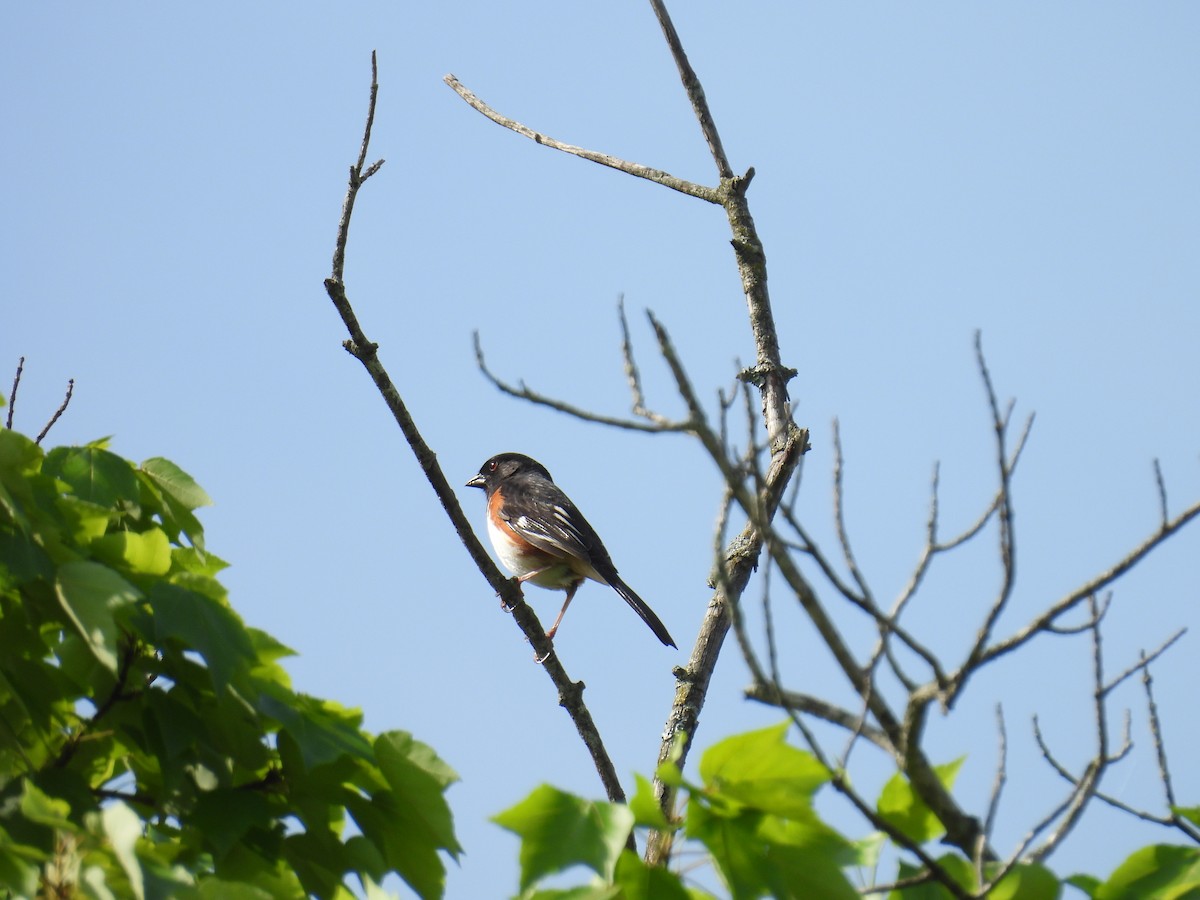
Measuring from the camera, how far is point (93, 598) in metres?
2.07

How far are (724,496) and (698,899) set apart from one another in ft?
2.04

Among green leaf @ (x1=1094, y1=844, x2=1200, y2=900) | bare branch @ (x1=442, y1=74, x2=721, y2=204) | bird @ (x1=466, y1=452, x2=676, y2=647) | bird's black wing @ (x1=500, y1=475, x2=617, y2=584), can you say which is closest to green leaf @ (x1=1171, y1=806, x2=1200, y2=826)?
green leaf @ (x1=1094, y1=844, x2=1200, y2=900)

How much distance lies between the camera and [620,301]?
247cm

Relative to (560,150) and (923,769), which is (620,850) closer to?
(923,769)

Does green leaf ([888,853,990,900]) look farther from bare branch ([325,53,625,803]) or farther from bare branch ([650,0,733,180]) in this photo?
bare branch ([650,0,733,180])

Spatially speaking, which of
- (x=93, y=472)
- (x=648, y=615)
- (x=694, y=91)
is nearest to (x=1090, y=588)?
(x=93, y=472)

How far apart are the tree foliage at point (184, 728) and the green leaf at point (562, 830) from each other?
1.36 feet

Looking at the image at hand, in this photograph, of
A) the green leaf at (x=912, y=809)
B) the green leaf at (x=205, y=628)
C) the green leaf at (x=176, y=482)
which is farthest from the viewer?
the green leaf at (x=176, y=482)

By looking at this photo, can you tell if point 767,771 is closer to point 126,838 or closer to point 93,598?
point 126,838

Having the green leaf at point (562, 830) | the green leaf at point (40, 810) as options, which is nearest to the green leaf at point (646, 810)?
the green leaf at point (562, 830)

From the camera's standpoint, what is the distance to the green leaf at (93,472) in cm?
276

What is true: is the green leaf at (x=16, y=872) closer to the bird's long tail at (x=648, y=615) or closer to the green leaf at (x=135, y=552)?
the green leaf at (x=135, y=552)

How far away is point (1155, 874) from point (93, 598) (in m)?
1.74

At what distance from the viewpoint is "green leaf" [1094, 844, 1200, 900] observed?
1.91 m
